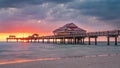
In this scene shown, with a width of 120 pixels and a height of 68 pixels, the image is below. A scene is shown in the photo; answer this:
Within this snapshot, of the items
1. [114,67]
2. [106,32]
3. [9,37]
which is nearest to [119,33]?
[106,32]

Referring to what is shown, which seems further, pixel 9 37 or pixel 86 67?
pixel 9 37

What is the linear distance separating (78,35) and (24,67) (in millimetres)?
66228

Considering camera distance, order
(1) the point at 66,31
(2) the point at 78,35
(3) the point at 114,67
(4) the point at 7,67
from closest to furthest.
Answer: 1. (3) the point at 114,67
2. (4) the point at 7,67
3. (2) the point at 78,35
4. (1) the point at 66,31

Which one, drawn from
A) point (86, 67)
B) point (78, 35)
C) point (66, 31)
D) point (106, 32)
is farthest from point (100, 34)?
point (86, 67)

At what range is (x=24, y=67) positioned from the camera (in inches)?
616

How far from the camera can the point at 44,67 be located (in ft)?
50.8

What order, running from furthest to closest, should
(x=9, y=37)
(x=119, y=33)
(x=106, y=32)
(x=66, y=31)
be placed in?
(x=9, y=37)
(x=66, y=31)
(x=106, y=32)
(x=119, y=33)

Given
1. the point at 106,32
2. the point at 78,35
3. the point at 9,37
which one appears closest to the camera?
the point at 106,32

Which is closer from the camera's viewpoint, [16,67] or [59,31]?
[16,67]

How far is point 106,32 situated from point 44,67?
5197 centimetres

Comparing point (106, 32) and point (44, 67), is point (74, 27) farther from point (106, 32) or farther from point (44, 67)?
point (44, 67)

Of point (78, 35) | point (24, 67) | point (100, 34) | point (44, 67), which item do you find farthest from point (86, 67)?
point (78, 35)

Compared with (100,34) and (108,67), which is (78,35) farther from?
(108,67)

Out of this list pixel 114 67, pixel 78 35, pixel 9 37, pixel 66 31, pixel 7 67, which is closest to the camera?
pixel 114 67
